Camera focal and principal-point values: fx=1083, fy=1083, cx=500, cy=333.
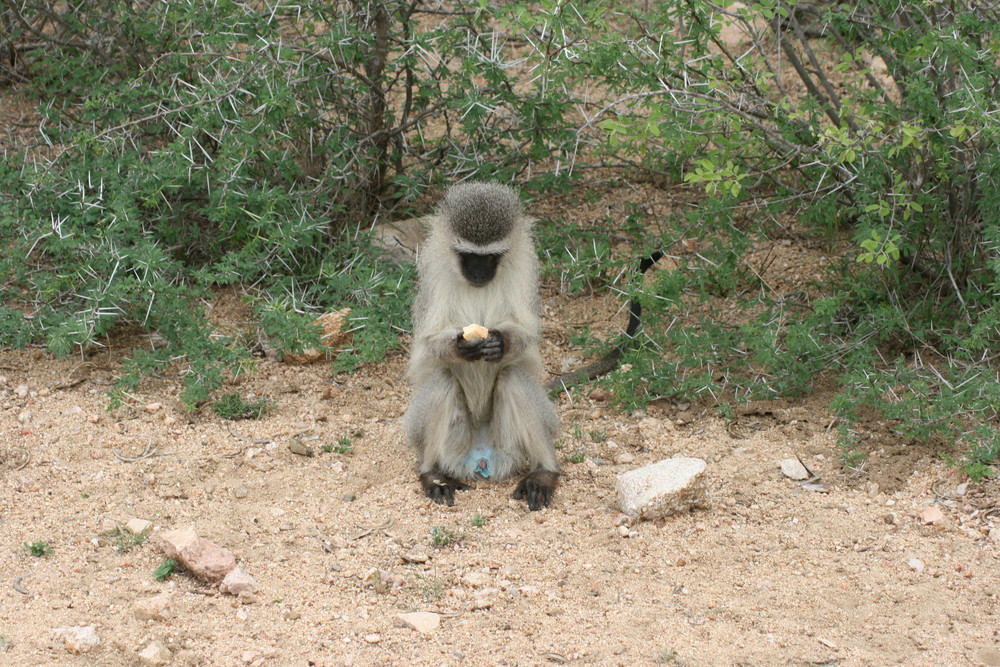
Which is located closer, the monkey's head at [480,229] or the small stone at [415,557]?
the small stone at [415,557]

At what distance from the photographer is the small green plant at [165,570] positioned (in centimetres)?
499

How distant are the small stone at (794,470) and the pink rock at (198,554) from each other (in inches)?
123

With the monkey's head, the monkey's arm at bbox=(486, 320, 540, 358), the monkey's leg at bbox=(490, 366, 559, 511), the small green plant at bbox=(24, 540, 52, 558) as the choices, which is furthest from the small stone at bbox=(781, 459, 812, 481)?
the small green plant at bbox=(24, 540, 52, 558)

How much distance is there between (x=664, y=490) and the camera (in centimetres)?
561

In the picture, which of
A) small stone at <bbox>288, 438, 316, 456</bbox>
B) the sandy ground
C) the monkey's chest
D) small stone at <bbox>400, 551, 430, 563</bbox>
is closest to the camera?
the sandy ground

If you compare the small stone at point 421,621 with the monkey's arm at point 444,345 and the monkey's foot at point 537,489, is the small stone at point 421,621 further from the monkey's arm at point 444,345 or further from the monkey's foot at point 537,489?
the monkey's arm at point 444,345

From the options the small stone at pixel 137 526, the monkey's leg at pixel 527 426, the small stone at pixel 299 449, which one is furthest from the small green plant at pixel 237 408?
the monkey's leg at pixel 527 426

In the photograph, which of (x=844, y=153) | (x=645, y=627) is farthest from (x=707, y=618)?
(x=844, y=153)

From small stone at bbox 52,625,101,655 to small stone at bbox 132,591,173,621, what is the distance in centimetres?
20

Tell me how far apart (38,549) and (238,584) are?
104 centimetres

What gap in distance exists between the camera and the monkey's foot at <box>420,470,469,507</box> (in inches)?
236

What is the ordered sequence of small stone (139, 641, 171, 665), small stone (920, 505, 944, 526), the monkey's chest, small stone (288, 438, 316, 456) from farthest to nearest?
small stone (288, 438, 316, 456) < the monkey's chest < small stone (920, 505, 944, 526) < small stone (139, 641, 171, 665)

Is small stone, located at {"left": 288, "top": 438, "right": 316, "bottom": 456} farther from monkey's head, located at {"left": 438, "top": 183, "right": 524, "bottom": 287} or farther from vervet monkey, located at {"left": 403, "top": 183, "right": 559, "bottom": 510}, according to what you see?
monkey's head, located at {"left": 438, "top": 183, "right": 524, "bottom": 287}

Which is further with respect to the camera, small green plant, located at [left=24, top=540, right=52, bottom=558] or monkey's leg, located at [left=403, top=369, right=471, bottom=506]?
monkey's leg, located at [left=403, top=369, right=471, bottom=506]
